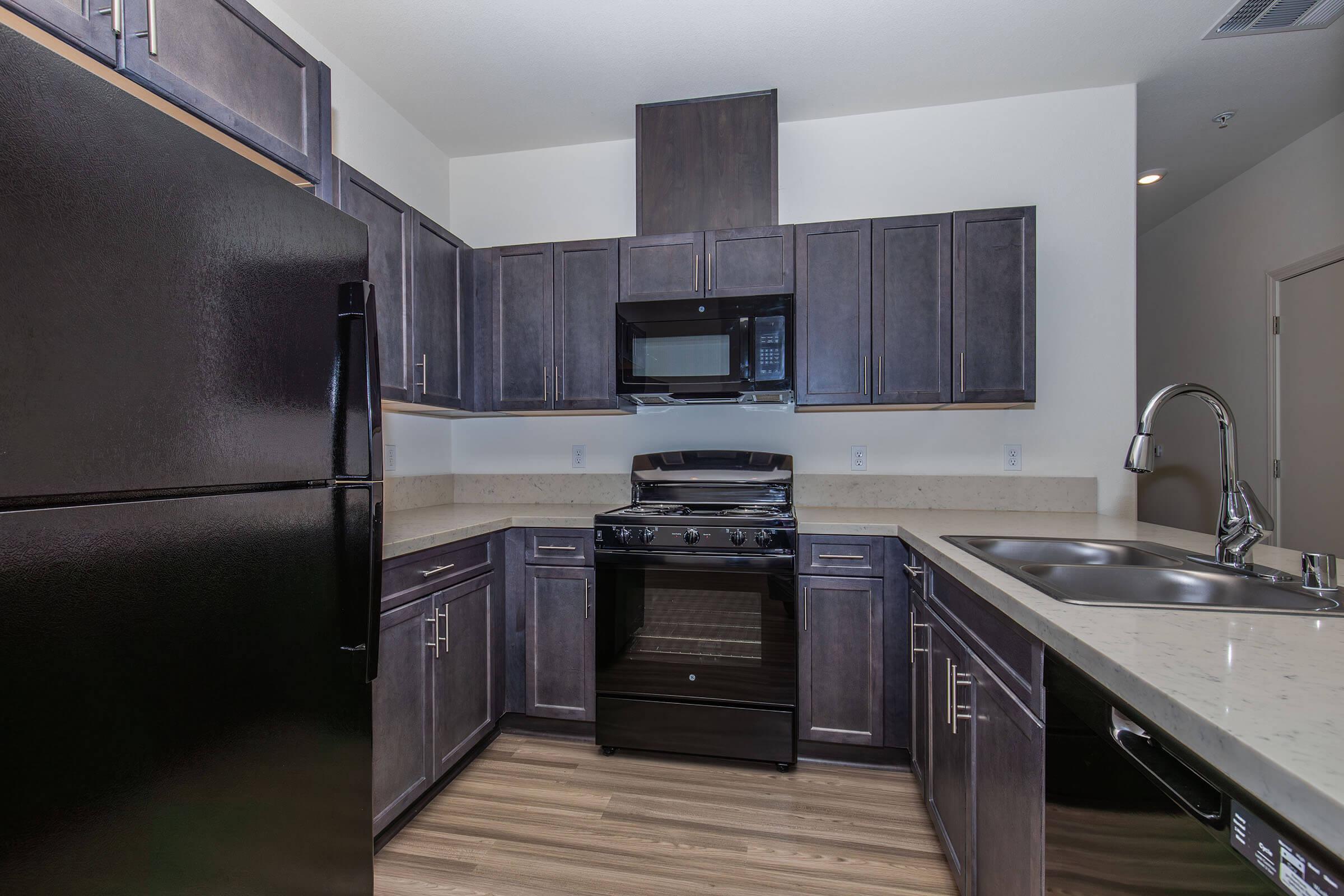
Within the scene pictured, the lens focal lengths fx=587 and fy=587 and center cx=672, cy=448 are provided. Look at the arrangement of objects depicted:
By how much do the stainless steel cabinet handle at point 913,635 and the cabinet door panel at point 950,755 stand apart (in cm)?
9

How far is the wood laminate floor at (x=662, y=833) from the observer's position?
1653 millimetres

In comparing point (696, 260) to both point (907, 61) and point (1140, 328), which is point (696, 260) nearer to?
point (907, 61)

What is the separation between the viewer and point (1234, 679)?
0.70 m

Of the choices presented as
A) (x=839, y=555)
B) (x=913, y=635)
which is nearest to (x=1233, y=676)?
(x=913, y=635)

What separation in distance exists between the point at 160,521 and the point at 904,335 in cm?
235

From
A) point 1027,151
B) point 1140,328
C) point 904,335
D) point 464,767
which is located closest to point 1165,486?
point 1140,328

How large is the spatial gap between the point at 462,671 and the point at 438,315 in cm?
143

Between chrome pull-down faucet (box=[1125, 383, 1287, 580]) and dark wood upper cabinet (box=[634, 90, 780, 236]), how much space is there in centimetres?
164

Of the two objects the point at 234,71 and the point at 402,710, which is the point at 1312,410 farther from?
the point at 234,71

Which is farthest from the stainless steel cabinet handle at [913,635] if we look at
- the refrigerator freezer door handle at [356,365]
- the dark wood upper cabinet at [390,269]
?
the dark wood upper cabinet at [390,269]

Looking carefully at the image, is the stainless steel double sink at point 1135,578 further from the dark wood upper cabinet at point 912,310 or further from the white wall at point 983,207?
the white wall at point 983,207

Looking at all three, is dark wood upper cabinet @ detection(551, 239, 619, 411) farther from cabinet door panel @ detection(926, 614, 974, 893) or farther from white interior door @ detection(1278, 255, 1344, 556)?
white interior door @ detection(1278, 255, 1344, 556)

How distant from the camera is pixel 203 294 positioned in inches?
37.4

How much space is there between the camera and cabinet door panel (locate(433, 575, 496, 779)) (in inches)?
80.3
